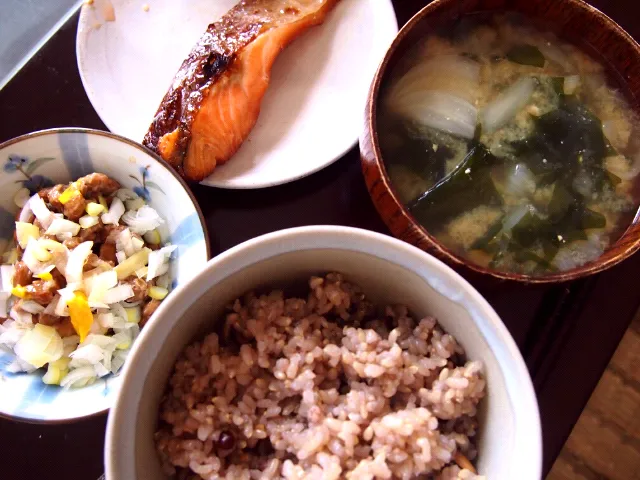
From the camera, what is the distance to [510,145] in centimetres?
118

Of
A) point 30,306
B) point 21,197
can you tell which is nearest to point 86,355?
point 30,306

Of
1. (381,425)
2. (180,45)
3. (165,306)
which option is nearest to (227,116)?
(180,45)

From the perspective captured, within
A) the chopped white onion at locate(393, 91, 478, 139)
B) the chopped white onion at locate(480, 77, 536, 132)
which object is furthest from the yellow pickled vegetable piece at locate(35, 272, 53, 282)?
the chopped white onion at locate(480, 77, 536, 132)

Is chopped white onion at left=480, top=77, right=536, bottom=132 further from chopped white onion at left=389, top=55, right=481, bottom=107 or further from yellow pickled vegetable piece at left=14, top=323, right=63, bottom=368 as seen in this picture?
yellow pickled vegetable piece at left=14, top=323, right=63, bottom=368

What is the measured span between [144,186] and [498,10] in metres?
0.78

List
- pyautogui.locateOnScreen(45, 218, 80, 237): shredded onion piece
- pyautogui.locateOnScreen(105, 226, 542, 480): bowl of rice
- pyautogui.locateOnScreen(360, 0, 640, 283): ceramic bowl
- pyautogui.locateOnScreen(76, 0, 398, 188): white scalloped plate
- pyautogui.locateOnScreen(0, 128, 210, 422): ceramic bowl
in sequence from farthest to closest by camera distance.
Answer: pyautogui.locateOnScreen(76, 0, 398, 188): white scalloped plate < pyautogui.locateOnScreen(45, 218, 80, 237): shredded onion piece < pyautogui.locateOnScreen(0, 128, 210, 422): ceramic bowl < pyautogui.locateOnScreen(360, 0, 640, 283): ceramic bowl < pyautogui.locateOnScreen(105, 226, 542, 480): bowl of rice

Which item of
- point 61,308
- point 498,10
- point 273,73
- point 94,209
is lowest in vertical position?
point 61,308

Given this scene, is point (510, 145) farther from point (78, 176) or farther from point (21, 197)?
point (21, 197)

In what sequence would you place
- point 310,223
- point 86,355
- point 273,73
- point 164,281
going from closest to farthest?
point 86,355
point 164,281
point 310,223
point 273,73

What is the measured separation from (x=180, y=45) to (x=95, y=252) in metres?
0.55

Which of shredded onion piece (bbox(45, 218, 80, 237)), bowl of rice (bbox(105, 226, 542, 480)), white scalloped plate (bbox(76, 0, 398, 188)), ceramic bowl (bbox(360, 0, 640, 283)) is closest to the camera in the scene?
bowl of rice (bbox(105, 226, 542, 480))

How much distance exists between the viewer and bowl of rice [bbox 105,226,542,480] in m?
0.80

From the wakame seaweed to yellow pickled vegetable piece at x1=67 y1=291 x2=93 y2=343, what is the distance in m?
0.63

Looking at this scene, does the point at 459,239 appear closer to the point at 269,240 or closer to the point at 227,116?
the point at 269,240
